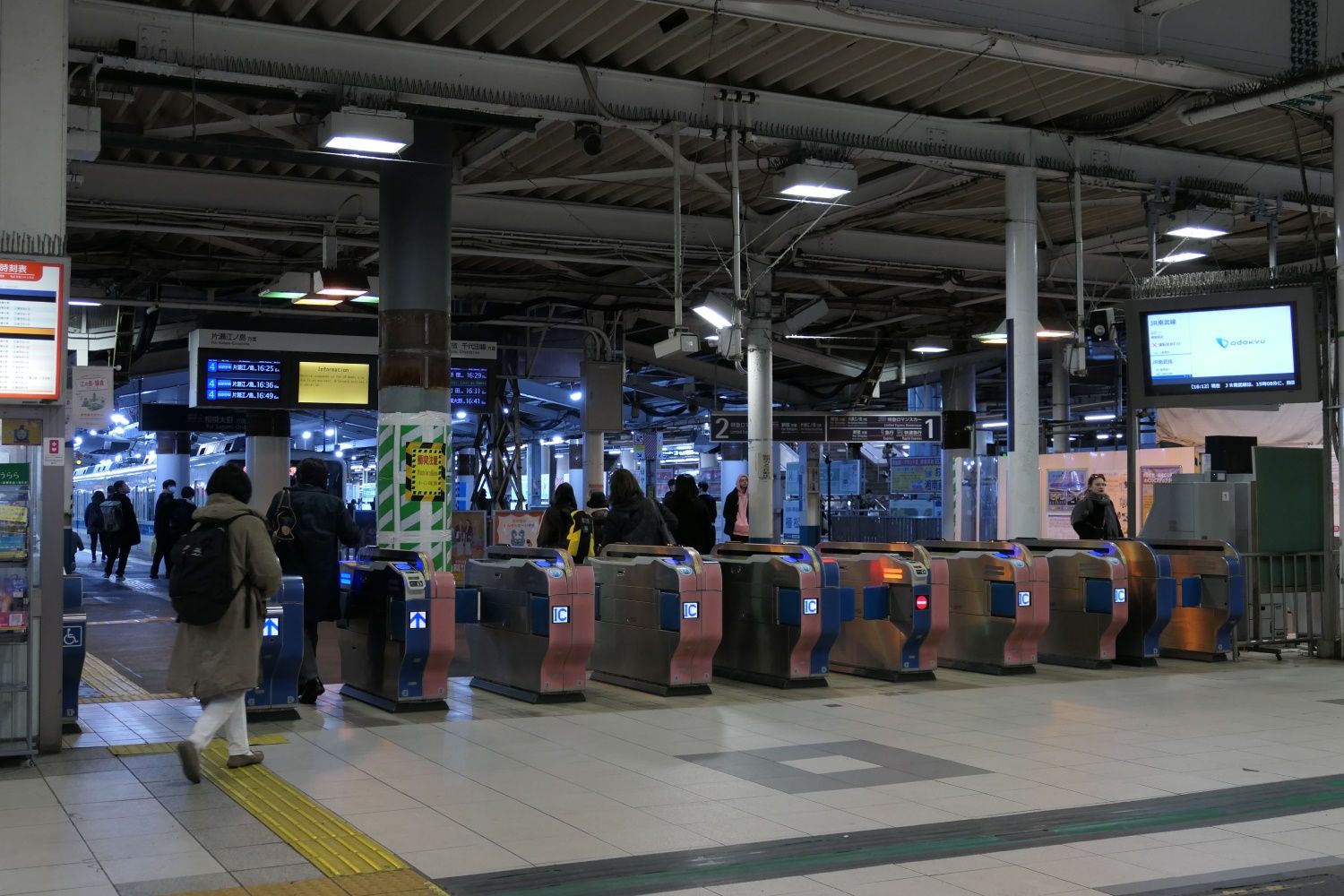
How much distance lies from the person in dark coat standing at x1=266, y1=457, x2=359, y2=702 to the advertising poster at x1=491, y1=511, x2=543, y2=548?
890cm

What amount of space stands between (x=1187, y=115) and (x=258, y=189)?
369 inches

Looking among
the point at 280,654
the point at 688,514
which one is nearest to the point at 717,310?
the point at 688,514

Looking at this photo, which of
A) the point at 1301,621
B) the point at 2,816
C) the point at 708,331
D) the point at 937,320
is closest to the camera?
the point at 2,816

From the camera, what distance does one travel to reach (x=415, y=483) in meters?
12.1

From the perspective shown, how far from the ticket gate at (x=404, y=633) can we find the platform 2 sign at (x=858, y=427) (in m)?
13.4

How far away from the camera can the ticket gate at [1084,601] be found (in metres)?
11.6

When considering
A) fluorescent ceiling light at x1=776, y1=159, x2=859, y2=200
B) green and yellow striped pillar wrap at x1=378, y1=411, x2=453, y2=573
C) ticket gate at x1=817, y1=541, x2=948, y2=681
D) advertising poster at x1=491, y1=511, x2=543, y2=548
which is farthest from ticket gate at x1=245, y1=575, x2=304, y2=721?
advertising poster at x1=491, y1=511, x2=543, y2=548

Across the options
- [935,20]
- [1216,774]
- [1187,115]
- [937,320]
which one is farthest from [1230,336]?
[937,320]

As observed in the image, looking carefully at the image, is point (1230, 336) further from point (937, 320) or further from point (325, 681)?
point (937, 320)

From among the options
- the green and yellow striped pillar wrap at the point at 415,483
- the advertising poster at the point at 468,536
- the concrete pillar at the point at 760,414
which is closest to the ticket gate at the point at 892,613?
the green and yellow striped pillar wrap at the point at 415,483

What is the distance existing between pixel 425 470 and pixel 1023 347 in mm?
5803

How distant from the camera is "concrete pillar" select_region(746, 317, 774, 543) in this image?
16.2 metres

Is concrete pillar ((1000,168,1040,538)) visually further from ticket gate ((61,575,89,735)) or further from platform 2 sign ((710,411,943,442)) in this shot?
platform 2 sign ((710,411,943,442))

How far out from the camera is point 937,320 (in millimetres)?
24891
